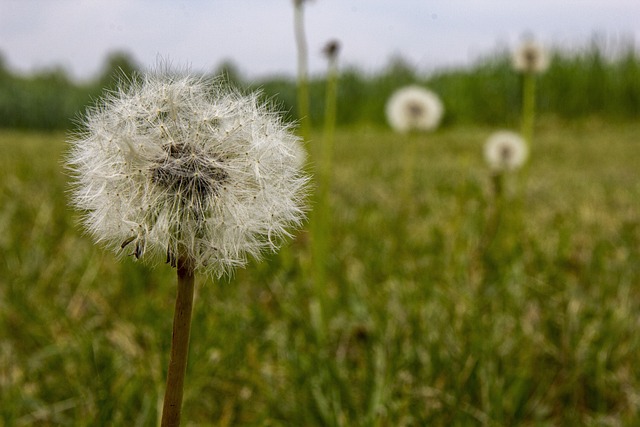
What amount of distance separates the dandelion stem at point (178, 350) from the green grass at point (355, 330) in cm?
43

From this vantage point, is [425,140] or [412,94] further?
[425,140]

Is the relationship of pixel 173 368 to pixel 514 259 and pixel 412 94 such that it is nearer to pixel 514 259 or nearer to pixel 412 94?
pixel 514 259

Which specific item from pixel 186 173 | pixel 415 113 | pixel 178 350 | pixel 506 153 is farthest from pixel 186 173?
pixel 415 113

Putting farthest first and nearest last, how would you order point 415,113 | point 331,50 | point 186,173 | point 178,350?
point 415,113
point 331,50
point 186,173
point 178,350

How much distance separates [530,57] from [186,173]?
96.7 inches

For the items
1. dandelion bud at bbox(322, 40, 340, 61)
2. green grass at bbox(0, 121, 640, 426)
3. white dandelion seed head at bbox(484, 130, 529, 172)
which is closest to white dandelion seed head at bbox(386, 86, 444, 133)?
white dandelion seed head at bbox(484, 130, 529, 172)

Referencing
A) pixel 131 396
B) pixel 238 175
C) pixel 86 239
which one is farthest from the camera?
pixel 86 239

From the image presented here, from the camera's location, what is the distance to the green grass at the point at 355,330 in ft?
5.22

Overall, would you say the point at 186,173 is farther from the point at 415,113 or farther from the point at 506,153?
the point at 415,113

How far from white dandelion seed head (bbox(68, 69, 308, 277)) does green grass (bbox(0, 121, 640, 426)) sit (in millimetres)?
188

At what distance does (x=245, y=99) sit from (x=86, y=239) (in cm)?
217

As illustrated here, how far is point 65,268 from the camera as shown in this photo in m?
2.48

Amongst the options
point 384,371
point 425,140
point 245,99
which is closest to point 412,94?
point 384,371

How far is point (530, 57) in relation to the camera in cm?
289
